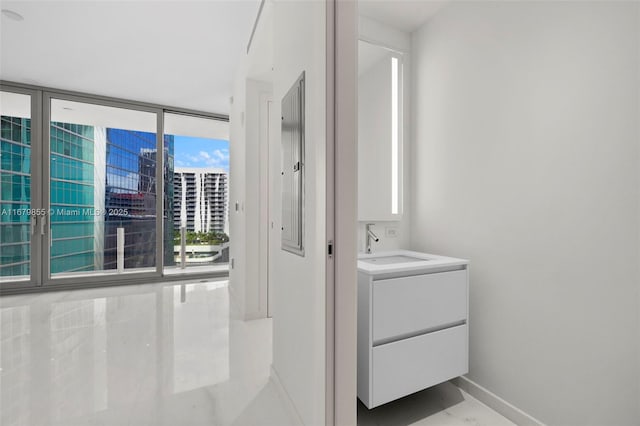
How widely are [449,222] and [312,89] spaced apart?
1281 millimetres

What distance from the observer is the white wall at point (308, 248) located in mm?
Answer: 1185

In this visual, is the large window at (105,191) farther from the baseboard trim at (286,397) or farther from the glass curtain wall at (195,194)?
the baseboard trim at (286,397)

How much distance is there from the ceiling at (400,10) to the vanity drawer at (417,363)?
204cm

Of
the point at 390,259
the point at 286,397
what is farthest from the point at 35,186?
the point at 390,259

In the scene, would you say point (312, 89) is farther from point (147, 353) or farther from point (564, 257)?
point (147, 353)

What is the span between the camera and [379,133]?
2135 mm

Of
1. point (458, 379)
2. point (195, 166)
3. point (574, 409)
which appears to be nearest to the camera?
point (574, 409)

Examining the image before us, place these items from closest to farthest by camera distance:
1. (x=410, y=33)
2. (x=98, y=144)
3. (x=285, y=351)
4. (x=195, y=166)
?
1. (x=285, y=351)
2. (x=410, y=33)
3. (x=98, y=144)
4. (x=195, y=166)

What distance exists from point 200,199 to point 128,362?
305cm

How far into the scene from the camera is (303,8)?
1.35m

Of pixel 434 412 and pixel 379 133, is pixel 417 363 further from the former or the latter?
pixel 379 133

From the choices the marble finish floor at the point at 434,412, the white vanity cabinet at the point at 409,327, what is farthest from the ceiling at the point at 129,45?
the marble finish floor at the point at 434,412

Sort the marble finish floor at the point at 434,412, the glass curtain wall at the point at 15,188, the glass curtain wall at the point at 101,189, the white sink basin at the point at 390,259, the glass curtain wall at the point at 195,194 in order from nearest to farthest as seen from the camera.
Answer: the marble finish floor at the point at 434,412, the white sink basin at the point at 390,259, the glass curtain wall at the point at 15,188, the glass curtain wall at the point at 101,189, the glass curtain wall at the point at 195,194

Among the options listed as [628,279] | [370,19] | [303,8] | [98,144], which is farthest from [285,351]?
[98,144]
